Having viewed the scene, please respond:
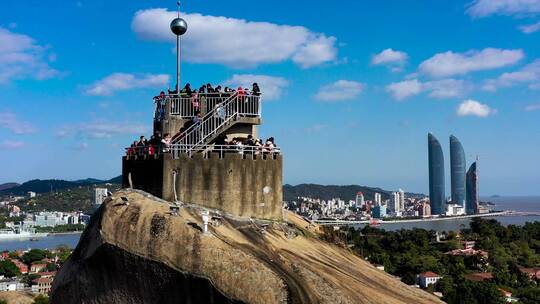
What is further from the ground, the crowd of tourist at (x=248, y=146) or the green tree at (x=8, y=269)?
the crowd of tourist at (x=248, y=146)

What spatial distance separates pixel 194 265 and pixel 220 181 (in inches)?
135

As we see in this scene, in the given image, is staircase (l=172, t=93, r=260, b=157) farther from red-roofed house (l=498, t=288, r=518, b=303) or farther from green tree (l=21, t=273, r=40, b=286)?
green tree (l=21, t=273, r=40, b=286)

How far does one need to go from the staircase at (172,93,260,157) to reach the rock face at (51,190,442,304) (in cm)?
270

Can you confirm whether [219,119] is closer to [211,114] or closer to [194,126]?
[211,114]

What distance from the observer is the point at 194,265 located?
9.86 metres

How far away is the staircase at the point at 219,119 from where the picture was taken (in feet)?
48.0

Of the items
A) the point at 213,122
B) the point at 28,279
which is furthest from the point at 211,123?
the point at 28,279

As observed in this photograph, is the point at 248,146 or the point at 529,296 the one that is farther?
the point at 529,296

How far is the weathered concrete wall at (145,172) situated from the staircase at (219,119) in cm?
94

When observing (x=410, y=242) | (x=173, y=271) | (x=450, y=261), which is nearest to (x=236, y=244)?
(x=173, y=271)

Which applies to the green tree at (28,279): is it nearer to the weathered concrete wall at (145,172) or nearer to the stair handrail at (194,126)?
the weathered concrete wall at (145,172)

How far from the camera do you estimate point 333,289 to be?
32.3 feet

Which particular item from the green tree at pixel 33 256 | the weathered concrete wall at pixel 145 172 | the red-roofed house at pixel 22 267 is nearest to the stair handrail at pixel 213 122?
the weathered concrete wall at pixel 145 172

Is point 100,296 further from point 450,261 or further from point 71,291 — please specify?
point 450,261
